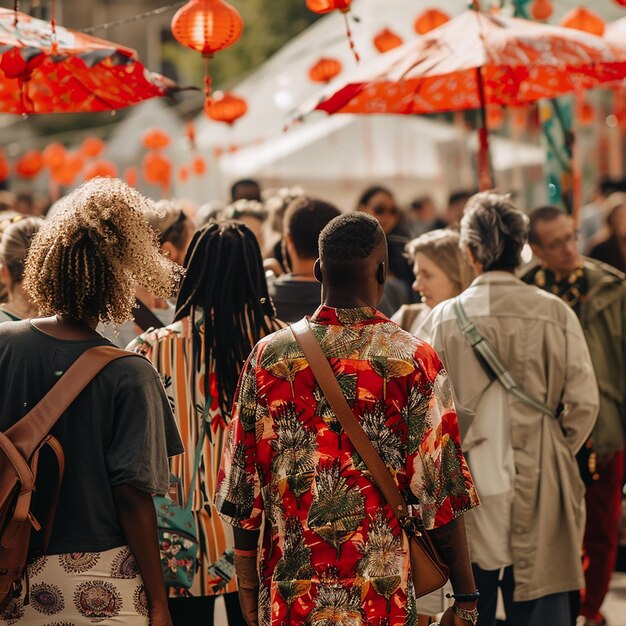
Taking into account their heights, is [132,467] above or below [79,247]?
below

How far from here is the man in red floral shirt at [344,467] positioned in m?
3.09

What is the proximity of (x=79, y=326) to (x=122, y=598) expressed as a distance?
2.56 ft

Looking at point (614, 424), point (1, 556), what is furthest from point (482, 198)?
point (1, 556)

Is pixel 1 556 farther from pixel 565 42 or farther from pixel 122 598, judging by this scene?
pixel 565 42

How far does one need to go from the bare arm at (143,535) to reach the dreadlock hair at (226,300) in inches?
48.3

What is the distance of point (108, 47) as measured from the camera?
552 cm

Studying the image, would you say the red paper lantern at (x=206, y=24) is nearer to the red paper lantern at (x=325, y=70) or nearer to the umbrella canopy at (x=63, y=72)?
the umbrella canopy at (x=63, y=72)

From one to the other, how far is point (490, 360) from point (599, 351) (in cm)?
164

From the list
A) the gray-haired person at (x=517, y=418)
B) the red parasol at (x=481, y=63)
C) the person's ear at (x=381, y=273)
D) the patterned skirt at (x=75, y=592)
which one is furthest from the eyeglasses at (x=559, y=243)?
the patterned skirt at (x=75, y=592)

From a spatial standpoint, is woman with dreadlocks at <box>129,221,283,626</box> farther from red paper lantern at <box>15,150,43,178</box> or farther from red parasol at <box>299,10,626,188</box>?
red paper lantern at <box>15,150,43,178</box>

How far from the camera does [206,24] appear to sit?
6328mm

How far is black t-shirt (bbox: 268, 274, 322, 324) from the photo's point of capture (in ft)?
17.0

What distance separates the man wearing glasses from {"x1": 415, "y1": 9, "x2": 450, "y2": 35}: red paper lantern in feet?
12.5

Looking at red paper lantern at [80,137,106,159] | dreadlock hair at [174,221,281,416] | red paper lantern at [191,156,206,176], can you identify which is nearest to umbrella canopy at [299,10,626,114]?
dreadlock hair at [174,221,281,416]
